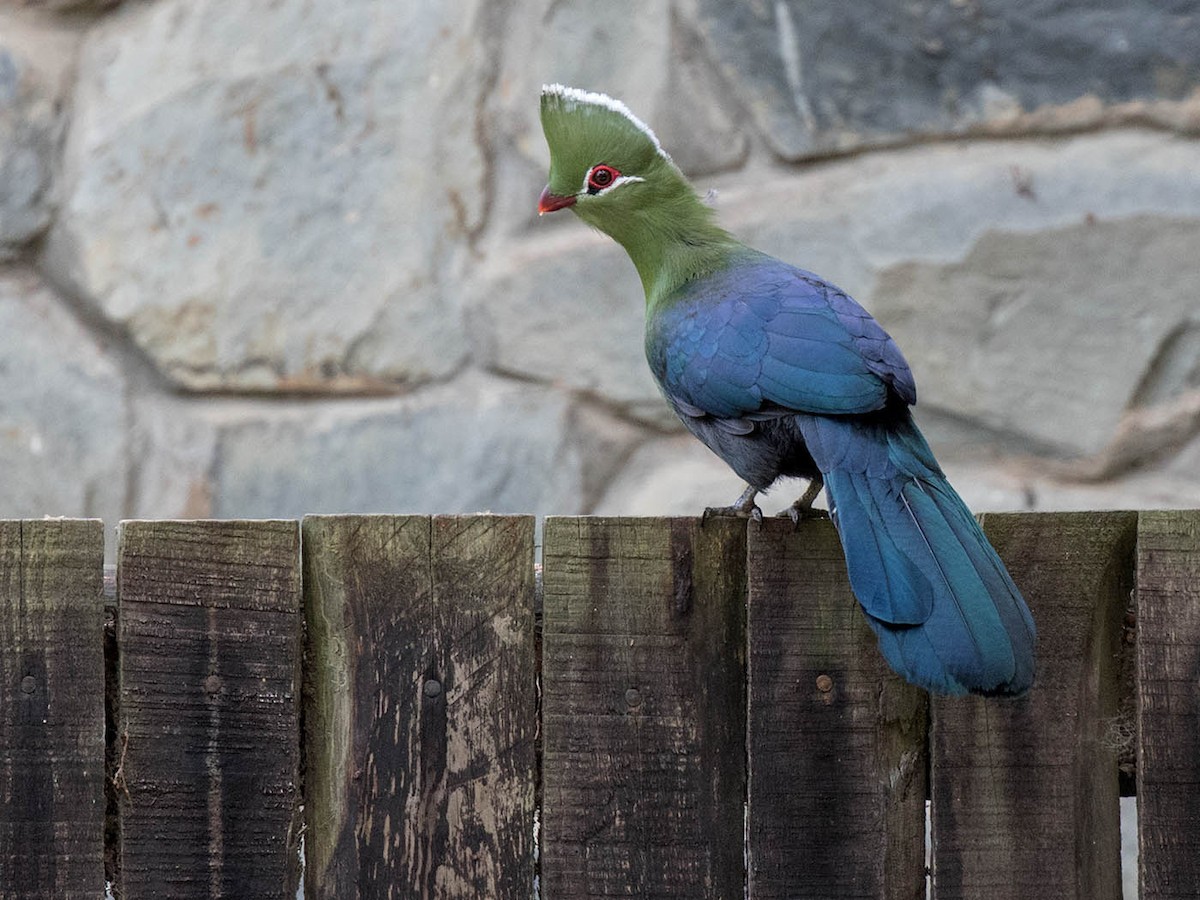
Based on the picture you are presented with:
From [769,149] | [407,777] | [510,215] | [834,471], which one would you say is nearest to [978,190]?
[769,149]

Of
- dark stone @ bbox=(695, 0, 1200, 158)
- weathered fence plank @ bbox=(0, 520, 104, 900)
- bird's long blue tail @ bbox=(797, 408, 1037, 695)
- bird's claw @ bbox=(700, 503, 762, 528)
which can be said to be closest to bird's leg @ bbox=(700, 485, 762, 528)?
bird's claw @ bbox=(700, 503, 762, 528)

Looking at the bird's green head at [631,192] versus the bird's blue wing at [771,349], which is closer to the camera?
the bird's blue wing at [771,349]

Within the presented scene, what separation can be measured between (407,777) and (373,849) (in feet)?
0.29

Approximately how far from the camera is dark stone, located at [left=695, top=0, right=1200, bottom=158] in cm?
288

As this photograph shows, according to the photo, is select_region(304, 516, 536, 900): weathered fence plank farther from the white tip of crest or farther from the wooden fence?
the white tip of crest

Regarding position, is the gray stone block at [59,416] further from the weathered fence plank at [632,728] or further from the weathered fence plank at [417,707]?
the weathered fence plank at [632,728]

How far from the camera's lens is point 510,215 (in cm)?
316

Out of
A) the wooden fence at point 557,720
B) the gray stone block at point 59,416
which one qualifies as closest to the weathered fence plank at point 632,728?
the wooden fence at point 557,720

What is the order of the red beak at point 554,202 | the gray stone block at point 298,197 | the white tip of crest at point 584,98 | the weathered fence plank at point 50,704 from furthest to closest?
the gray stone block at point 298,197 → the red beak at point 554,202 → the white tip of crest at point 584,98 → the weathered fence plank at point 50,704

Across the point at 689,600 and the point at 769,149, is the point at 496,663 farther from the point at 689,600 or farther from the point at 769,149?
the point at 769,149

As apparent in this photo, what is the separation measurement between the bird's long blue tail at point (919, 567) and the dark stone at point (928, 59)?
1381 millimetres

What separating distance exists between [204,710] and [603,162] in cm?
103

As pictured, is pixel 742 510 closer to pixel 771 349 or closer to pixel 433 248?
pixel 771 349

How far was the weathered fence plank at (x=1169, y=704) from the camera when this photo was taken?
1636 mm
